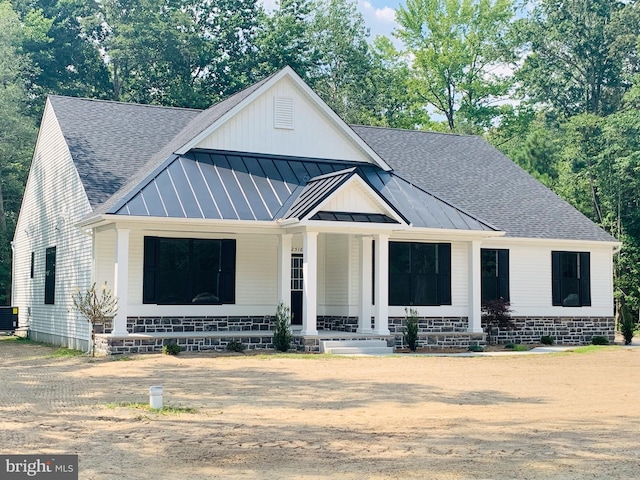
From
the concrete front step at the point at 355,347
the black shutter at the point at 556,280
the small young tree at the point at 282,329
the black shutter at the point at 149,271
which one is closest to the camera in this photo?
the concrete front step at the point at 355,347

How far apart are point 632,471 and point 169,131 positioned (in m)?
20.2

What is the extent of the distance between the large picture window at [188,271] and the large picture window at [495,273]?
7.79 metres

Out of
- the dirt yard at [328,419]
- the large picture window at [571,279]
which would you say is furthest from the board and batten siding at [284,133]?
the large picture window at [571,279]

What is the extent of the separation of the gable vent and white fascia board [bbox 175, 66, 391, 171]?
0.52m

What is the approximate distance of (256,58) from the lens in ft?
152

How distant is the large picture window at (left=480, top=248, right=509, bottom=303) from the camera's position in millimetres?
24391

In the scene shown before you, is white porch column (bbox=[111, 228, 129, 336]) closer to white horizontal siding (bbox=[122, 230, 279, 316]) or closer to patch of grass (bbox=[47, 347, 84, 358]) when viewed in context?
white horizontal siding (bbox=[122, 230, 279, 316])

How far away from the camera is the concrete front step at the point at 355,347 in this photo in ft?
64.1

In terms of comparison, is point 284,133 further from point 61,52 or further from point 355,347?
point 61,52

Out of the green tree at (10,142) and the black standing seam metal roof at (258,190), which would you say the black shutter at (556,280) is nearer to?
the black standing seam metal roof at (258,190)

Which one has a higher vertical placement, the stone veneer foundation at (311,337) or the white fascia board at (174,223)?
the white fascia board at (174,223)

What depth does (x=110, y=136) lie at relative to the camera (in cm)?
2425

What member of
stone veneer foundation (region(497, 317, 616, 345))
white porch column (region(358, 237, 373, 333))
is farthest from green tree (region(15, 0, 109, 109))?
stone veneer foundation (region(497, 317, 616, 345))

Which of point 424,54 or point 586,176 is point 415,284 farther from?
point 424,54
